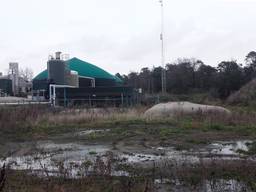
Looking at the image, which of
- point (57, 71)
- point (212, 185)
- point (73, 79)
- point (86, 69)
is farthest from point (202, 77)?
point (212, 185)

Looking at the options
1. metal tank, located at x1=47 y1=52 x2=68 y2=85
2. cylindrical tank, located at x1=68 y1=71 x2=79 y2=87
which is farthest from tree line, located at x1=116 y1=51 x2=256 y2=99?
metal tank, located at x1=47 y1=52 x2=68 y2=85

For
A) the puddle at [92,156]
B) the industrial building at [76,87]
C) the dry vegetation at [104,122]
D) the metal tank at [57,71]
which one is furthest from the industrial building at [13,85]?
the puddle at [92,156]

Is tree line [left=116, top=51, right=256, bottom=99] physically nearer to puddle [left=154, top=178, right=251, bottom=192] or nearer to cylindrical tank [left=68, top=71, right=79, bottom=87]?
cylindrical tank [left=68, top=71, right=79, bottom=87]

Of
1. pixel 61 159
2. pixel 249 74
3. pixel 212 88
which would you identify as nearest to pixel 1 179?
pixel 61 159

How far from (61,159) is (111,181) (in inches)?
158

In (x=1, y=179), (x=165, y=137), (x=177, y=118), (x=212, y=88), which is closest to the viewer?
(x=1, y=179)

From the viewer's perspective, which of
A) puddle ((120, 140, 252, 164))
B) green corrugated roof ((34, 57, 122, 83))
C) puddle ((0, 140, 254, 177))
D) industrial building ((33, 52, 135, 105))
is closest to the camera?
puddle ((0, 140, 254, 177))

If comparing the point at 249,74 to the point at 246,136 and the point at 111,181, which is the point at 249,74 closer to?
the point at 246,136

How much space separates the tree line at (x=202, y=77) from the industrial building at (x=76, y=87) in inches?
257

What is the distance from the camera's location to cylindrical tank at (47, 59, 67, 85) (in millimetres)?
52562

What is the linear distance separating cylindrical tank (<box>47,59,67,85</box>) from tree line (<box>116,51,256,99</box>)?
15623 mm

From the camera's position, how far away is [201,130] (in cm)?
1847

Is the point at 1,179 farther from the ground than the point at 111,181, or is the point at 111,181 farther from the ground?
the point at 1,179

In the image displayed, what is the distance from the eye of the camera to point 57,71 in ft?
173
